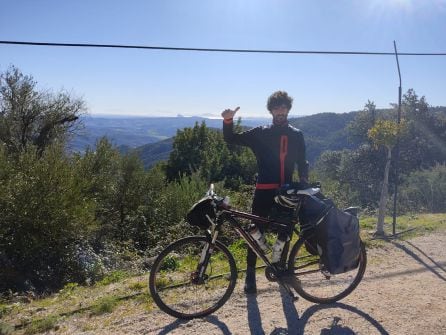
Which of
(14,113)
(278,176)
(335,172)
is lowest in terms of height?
(335,172)

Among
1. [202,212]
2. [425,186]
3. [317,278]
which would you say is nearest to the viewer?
[202,212]

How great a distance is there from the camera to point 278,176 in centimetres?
406

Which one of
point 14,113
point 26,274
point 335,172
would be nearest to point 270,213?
point 26,274

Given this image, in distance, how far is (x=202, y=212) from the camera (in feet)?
12.5

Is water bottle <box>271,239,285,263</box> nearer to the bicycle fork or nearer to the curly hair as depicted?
the bicycle fork

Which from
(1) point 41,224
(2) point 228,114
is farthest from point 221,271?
(1) point 41,224

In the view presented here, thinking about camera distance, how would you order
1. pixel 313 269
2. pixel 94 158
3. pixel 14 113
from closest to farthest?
pixel 313 269 → pixel 94 158 → pixel 14 113

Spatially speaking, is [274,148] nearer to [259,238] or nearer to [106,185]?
[259,238]

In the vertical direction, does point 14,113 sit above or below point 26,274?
above

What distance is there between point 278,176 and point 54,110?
2350cm

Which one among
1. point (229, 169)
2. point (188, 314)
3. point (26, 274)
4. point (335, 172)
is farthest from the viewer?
point (335, 172)

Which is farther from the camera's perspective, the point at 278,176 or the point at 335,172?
the point at 335,172

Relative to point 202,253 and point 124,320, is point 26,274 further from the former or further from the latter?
point 202,253

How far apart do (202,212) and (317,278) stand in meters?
1.61
